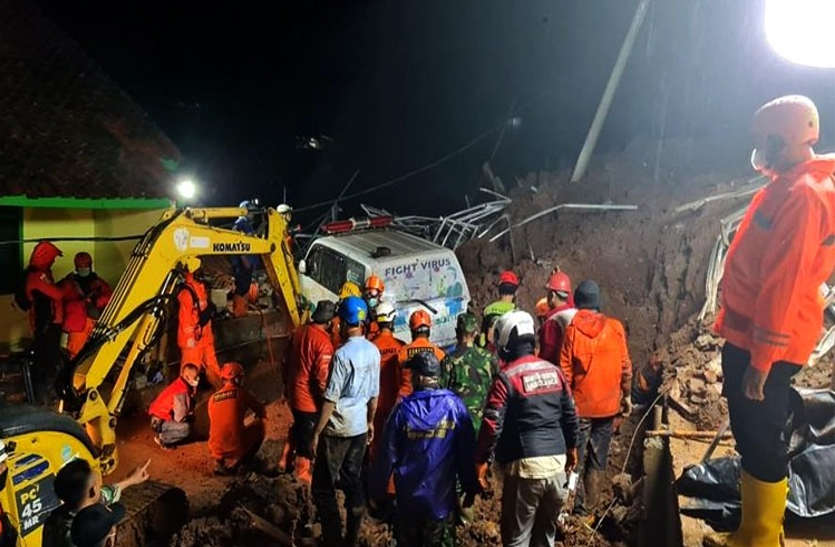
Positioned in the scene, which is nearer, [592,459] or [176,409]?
[592,459]

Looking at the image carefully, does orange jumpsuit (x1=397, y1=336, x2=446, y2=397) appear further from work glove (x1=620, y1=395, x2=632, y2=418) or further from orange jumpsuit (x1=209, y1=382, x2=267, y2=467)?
orange jumpsuit (x1=209, y1=382, x2=267, y2=467)

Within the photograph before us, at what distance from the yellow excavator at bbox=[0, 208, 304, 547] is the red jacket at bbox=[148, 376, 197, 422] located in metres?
0.90

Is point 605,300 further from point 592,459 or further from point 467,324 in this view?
point 467,324

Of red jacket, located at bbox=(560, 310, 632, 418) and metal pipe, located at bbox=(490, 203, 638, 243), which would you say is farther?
metal pipe, located at bbox=(490, 203, 638, 243)

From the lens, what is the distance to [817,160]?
353cm

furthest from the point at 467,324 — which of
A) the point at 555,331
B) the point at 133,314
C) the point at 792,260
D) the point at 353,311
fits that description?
the point at 133,314

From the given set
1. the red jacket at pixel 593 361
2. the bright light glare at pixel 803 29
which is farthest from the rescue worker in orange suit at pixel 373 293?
the bright light glare at pixel 803 29

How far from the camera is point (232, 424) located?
24.8 feet

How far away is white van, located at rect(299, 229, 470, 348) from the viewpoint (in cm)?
991

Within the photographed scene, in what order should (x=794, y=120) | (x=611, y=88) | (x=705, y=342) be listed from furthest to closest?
1. (x=611, y=88)
2. (x=705, y=342)
3. (x=794, y=120)

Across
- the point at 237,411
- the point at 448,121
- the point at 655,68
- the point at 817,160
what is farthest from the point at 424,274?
the point at 448,121

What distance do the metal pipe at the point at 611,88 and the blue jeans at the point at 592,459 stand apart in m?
8.28

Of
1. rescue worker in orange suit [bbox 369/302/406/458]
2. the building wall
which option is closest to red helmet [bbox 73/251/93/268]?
the building wall

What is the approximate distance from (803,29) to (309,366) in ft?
16.4
